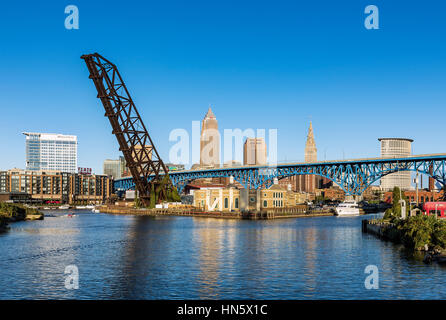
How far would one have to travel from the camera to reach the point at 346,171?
112 metres

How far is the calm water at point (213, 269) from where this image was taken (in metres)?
22.8

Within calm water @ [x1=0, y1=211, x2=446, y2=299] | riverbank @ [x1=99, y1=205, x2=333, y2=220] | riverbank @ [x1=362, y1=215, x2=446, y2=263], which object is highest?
riverbank @ [x1=362, y1=215, x2=446, y2=263]

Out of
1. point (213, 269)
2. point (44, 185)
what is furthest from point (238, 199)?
point (44, 185)

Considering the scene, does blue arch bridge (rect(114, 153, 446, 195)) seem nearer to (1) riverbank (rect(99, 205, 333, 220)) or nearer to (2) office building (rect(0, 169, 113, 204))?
(1) riverbank (rect(99, 205, 333, 220))

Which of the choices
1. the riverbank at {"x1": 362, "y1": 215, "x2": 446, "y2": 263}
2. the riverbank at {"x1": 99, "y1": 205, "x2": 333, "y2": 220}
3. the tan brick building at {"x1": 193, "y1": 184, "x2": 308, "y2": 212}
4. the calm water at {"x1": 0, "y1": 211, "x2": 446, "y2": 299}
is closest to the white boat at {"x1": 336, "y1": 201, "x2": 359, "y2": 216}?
the riverbank at {"x1": 99, "y1": 205, "x2": 333, "y2": 220}

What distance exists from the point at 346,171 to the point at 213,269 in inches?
3449

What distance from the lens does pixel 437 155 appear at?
9500cm

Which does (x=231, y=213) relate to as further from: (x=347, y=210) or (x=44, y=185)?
(x=44, y=185)

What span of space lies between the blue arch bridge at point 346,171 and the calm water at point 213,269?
59.5 meters

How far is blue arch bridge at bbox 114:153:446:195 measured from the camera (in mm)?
98938

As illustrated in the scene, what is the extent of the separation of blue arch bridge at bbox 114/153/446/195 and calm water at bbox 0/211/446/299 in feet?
195
